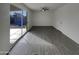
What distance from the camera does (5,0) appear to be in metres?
0.95

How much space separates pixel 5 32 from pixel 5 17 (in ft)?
1.32

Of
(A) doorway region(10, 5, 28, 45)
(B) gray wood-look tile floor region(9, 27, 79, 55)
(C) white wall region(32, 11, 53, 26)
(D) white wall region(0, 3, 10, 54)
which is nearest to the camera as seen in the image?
(D) white wall region(0, 3, 10, 54)

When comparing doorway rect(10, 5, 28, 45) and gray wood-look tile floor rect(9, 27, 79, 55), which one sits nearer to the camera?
gray wood-look tile floor rect(9, 27, 79, 55)

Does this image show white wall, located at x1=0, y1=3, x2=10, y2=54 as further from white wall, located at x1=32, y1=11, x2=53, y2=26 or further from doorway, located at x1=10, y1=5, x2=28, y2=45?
white wall, located at x1=32, y1=11, x2=53, y2=26

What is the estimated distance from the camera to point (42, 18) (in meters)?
13.3

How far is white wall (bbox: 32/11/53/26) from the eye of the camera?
13078 mm

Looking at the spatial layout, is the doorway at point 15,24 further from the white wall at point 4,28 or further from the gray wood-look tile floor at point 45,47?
the white wall at point 4,28

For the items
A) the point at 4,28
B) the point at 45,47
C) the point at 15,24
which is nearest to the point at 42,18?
the point at 15,24

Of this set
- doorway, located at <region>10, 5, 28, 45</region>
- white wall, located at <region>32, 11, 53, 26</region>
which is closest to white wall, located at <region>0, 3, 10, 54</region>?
doorway, located at <region>10, 5, 28, 45</region>

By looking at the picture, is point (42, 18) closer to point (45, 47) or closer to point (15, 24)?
point (15, 24)

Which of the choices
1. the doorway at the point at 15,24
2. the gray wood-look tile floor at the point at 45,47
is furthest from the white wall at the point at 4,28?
the doorway at the point at 15,24

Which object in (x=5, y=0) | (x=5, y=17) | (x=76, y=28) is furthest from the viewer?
(x=76, y=28)
